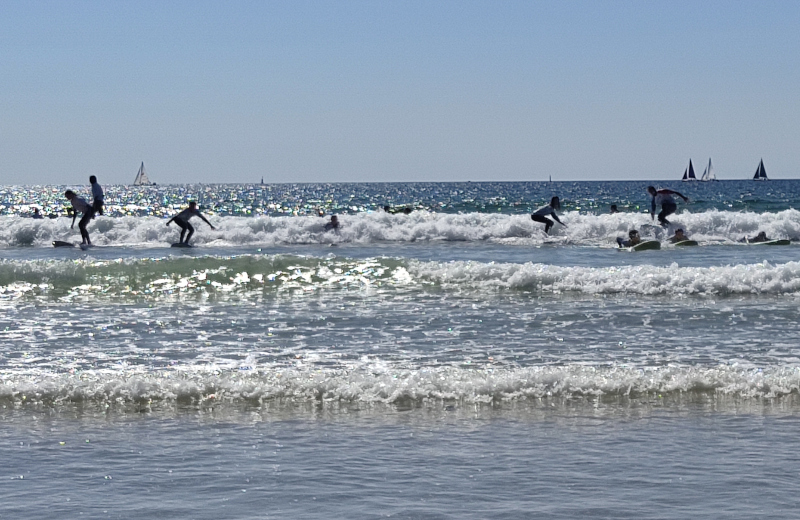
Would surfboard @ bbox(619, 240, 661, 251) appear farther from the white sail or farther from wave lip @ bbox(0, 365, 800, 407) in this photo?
the white sail

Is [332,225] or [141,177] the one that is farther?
[141,177]

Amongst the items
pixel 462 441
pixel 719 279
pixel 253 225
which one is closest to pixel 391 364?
pixel 462 441

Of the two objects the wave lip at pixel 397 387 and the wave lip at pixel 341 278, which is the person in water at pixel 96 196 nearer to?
the wave lip at pixel 341 278

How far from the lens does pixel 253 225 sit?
111ft

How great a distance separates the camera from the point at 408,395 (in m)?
7.61

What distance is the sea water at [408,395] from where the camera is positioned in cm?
526

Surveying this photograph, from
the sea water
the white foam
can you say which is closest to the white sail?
the white foam

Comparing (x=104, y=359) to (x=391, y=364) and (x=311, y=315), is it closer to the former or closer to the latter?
(x=391, y=364)

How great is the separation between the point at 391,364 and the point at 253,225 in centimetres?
2527

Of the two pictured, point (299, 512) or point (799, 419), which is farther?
point (799, 419)

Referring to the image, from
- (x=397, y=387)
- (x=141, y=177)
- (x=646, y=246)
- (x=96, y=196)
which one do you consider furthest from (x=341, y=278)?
(x=141, y=177)

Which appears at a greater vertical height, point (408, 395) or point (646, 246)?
point (646, 246)

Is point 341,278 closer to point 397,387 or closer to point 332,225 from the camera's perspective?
point 397,387

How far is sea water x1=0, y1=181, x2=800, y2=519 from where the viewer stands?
17.3 ft
